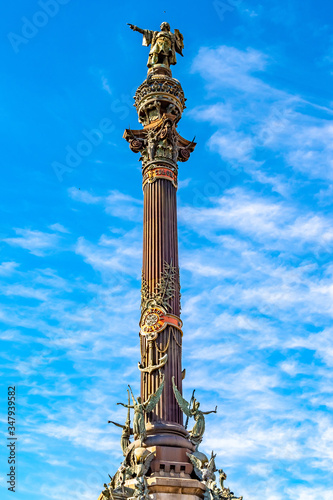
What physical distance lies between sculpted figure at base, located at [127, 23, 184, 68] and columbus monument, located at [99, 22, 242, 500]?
73 mm

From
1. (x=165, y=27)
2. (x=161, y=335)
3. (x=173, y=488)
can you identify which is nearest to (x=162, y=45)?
(x=165, y=27)

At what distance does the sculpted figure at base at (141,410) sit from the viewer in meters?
35.1

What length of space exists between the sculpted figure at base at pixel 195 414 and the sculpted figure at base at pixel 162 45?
78.8 feet

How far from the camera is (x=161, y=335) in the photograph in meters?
39.0

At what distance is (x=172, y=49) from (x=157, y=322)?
21.5 metres

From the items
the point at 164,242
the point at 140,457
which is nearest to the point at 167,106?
the point at 164,242

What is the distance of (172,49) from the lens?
49.5m

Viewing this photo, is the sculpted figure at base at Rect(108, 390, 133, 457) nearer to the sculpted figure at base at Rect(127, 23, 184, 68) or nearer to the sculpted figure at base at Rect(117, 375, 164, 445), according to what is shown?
the sculpted figure at base at Rect(117, 375, 164, 445)

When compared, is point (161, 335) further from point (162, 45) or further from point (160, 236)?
point (162, 45)

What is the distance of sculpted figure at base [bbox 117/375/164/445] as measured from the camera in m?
35.1

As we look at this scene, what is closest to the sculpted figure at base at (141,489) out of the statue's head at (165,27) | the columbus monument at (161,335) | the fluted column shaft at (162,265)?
the columbus monument at (161,335)

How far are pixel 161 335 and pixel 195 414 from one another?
4.98 m

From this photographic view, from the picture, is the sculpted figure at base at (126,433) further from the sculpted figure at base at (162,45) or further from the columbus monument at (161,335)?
the sculpted figure at base at (162,45)

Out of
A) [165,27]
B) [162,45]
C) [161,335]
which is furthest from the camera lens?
[165,27]
